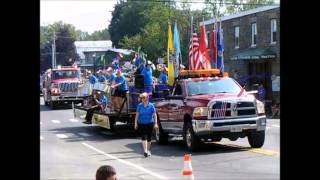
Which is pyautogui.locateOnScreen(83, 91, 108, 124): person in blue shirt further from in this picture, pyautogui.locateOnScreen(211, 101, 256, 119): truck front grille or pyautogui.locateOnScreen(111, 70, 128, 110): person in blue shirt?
pyautogui.locateOnScreen(211, 101, 256, 119): truck front grille

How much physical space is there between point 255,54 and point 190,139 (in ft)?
76.5

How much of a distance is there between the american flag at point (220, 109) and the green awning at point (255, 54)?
73.3 ft

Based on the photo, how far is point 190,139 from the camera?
44.2 feet

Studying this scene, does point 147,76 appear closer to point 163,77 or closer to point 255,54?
point 163,77

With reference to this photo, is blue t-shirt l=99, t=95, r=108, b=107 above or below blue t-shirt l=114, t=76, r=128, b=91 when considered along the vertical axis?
below

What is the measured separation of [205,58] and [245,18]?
21961 mm

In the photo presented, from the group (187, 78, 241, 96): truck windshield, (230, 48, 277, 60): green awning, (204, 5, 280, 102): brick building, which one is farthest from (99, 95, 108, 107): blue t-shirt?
(230, 48, 277, 60): green awning

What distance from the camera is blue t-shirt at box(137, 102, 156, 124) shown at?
13.4 meters

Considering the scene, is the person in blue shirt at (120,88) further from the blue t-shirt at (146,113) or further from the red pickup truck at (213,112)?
the blue t-shirt at (146,113)

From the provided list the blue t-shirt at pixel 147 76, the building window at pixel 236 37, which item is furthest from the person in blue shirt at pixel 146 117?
the building window at pixel 236 37

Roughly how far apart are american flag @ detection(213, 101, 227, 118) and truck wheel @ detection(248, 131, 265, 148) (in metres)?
1.07
